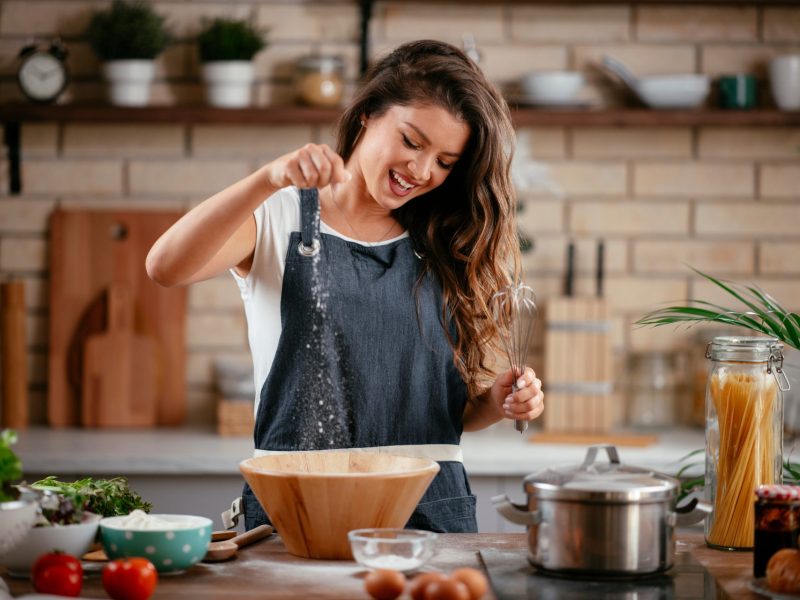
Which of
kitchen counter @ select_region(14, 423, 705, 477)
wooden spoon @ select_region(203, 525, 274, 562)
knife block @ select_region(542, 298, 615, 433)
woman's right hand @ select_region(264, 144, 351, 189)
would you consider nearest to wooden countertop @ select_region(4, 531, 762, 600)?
wooden spoon @ select_region(203, 525, 274, 562)

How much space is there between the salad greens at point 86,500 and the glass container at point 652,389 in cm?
205

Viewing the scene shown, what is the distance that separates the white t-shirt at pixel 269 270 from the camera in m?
1.86

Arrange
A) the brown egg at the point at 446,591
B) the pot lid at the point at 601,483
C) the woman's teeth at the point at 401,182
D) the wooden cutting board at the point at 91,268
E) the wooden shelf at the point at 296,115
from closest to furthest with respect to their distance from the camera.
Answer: the brown egg at the point at 446,591, the pot lid at the point at 601,483, the woman's teeth at the point at 401,182, the wooden shelf at the point at 296,115, the wooden cutting board at the point at 91,268

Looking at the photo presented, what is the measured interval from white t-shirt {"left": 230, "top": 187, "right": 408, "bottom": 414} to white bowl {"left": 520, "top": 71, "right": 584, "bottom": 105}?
1.45 meters

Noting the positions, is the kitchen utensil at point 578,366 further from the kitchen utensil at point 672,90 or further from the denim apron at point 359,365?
the denim apron at point 359,365

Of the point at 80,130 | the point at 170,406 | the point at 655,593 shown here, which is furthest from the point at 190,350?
the point at 655,593

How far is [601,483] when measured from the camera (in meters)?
1.35

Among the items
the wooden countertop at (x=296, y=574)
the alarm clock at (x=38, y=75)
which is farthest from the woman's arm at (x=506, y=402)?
the alarm clock at (x=38, y=75)

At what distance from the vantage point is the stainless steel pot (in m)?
1.34

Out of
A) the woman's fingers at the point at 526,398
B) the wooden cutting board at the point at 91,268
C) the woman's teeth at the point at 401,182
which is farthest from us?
the wooden cutting board at the point at 91,268

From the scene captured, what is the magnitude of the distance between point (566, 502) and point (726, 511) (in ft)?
1.08

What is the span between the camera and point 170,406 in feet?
10.8

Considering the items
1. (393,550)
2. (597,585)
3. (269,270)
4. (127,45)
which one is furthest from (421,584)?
(127,45)

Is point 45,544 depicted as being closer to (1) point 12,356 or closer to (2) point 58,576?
(2) point 58,576
